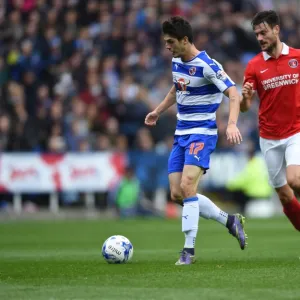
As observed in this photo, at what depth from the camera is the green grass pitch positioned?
Result: 21.7ft

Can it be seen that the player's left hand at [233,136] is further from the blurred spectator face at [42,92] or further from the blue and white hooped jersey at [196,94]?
the blurred spectator face at [42,92]

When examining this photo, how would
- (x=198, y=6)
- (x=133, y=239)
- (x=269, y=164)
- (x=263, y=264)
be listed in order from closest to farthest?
(x=263, y=264) < (x=269, y=164) < (x=133, y=239) < (x=198, y=6)

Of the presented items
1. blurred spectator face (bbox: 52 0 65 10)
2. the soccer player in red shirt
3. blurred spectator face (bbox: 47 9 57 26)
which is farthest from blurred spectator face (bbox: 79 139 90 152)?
the soccer player in red shirt

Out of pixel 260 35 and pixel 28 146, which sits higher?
pixel 260 35

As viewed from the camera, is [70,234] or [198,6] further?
[198,6]

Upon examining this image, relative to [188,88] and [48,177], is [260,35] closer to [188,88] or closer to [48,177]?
[188,88]

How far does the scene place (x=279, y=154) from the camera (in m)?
9.66

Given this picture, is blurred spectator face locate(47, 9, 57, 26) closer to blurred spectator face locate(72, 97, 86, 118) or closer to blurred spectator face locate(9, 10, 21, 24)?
blurred spectator face locate(9, 10, 21, 24)

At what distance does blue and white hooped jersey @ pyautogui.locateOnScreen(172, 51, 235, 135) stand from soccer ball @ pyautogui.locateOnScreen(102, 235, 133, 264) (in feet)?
4.39

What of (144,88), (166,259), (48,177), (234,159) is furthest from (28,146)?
(166,259)

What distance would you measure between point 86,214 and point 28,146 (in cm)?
228

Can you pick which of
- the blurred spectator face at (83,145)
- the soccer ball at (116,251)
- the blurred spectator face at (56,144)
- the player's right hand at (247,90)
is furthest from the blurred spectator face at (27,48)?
the player's right hand at (247,90)

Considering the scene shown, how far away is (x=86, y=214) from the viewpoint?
22359 millimetres

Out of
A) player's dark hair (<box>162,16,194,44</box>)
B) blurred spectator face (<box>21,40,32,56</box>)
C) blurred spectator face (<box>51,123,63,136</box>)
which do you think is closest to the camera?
player's dark hair (<box>162,16,194,44</box>)
